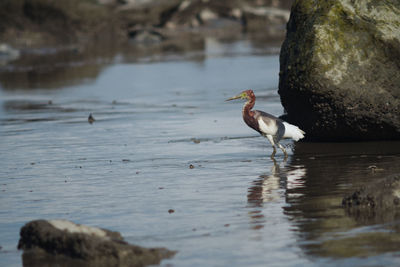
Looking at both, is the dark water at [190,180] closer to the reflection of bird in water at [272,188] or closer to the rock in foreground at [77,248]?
the reflection of bird in water at [272,188]

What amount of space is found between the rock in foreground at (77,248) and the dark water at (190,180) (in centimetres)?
21

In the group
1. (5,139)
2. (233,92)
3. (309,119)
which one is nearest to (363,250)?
(309,119)

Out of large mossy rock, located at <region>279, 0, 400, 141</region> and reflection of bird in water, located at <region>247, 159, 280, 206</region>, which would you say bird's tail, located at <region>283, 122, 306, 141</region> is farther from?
reflection of bird in water, located at <region>247, 159, 280, 206</region>

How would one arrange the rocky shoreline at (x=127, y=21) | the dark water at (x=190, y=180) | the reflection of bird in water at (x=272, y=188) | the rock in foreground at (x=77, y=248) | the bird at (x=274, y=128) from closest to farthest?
the rock in foreground at (x=77, y=248) → the dark water at (x=190, y=180) → the reflection of bird in water at (x=272, y=188) → the bird at (x=274, y=128) → the rocky shoreline at (x=127, y=21)

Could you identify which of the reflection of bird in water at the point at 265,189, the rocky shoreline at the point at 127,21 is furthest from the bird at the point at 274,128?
the rocky shoreline at the point at 127,21

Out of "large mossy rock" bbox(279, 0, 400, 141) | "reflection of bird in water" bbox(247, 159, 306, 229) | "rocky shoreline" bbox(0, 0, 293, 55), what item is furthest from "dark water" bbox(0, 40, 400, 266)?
"rocky shoreline" bbox(0, 0, 293, 55)

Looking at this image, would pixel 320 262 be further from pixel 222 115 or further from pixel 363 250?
pixel 222 115

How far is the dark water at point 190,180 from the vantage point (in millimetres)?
8062

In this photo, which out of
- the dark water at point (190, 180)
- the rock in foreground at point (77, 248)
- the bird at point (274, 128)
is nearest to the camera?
the rock in foreground at point (77, 248)

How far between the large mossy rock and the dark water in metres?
0.47

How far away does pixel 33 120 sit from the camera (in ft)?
64.6

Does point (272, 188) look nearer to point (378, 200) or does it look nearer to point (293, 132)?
point (378, 200)

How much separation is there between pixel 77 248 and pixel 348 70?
736 centimetres

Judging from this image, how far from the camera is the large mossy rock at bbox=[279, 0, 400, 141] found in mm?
13617
